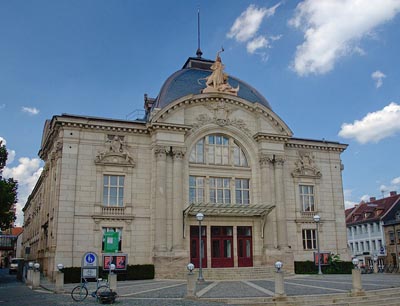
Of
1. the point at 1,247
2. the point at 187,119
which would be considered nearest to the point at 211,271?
the point at 187,119

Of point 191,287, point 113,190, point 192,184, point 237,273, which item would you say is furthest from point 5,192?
point 191,287

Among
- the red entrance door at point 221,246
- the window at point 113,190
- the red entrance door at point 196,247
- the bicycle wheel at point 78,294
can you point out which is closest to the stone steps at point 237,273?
the red entrance door at point 196,247

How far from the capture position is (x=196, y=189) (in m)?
32.1

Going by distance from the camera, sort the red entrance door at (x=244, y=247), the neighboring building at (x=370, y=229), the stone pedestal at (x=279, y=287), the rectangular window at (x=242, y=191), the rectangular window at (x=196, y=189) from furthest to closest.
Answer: the neighboring building at (x=370, y=229) < the rectangular window at (x=242, y=191) < the red entrance door at (x=244, y=247) < the rectangular window at (x=196, y=189) < the stone pedestal at (x=279, y=287)

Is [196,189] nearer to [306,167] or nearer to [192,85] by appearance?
[192,85]

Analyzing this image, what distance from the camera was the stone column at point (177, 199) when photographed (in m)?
29.8

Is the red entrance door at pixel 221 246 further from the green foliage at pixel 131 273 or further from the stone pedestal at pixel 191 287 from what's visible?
the stone pedestal at pixel 191 287

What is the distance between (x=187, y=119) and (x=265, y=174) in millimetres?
7310

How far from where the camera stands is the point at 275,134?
34.3m

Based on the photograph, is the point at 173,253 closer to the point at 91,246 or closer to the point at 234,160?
the point at 91,246

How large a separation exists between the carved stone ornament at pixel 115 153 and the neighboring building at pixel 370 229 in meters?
38.0

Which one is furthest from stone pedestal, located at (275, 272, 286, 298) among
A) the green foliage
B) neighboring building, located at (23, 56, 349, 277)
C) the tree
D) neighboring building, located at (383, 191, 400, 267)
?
neighboring building, located at (383, 191, 400, 267)

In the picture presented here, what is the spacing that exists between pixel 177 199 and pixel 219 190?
3782mm

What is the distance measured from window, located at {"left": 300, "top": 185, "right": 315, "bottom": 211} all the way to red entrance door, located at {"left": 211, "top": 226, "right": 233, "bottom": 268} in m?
7.06
